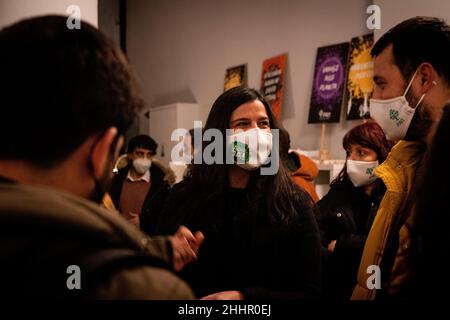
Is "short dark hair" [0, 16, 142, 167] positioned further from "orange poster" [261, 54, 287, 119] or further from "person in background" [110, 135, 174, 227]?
"orange poster" [261, 54, 287, 119]

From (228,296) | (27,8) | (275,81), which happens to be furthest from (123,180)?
(228,296)

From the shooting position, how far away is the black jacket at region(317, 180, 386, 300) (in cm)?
245

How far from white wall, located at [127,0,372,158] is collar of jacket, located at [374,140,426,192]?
3410 mm

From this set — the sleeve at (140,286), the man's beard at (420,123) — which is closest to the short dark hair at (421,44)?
the man's beard at (420,123)

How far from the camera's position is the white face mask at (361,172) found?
2945 millimetres

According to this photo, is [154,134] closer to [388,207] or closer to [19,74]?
[388,207]

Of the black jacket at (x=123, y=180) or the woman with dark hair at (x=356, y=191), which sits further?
the black jacket at (x=123, y=180)

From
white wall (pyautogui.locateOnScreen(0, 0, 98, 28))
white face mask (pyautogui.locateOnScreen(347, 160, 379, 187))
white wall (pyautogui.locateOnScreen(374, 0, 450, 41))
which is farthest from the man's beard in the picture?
white wall (pyautogui.locateOnScreen(374, 0, 450, 41))

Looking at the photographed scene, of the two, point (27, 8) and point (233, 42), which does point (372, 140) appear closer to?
point (27, 8)

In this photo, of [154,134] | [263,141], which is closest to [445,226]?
[263,141]

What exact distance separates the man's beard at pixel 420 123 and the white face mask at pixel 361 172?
50.6 inches

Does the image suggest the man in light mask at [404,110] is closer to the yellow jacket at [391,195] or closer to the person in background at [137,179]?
the yellow jacket at [391,195]

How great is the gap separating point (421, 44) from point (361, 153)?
150 cm

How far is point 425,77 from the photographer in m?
1.61
